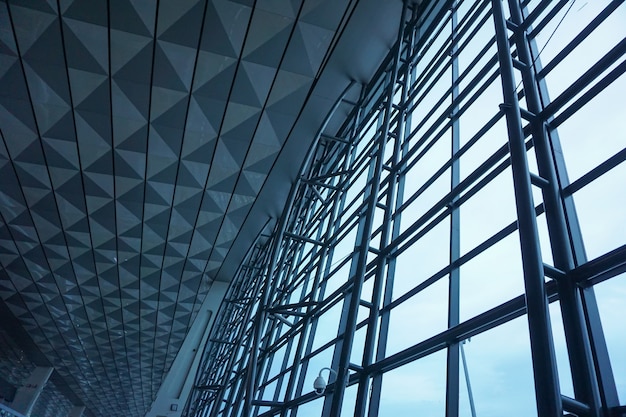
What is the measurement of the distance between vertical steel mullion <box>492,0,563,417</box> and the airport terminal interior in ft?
0.07

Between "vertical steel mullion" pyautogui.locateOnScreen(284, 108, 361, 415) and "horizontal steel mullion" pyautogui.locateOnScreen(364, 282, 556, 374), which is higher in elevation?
"vertical steel mullion" pyautogui.locateOnScreen(284, 108, 361, 415)

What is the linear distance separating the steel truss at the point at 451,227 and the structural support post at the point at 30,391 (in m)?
29.6

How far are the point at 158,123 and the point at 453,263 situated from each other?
413 inches

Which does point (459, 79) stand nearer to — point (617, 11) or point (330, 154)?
point (617, 11)

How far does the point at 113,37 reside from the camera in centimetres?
1087

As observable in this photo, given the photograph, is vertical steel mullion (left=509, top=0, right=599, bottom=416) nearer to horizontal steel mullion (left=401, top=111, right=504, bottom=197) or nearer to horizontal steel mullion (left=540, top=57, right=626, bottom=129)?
horizontal steel mullion (left=540, top=57, right=626, bottom=129)

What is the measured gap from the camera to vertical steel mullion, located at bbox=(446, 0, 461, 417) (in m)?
4.98

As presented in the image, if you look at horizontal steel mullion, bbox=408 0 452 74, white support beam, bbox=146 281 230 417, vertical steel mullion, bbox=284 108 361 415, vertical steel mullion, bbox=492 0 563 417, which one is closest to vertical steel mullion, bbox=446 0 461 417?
horizontal steel mullion, bbox=408 0 452 74

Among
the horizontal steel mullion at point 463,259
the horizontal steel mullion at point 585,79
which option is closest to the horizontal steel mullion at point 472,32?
the horizontal steel mullion at point 585,79

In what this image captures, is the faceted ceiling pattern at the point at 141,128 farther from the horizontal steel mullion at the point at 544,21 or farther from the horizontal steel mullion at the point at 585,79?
the horizontal steel mullion at the point at 585,79

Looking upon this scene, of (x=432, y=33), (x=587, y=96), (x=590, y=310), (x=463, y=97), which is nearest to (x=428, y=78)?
(x=432, y=33)

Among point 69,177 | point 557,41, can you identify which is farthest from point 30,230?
point 557,41

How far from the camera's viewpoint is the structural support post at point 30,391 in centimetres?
3484

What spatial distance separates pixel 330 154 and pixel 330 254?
17.6ft
